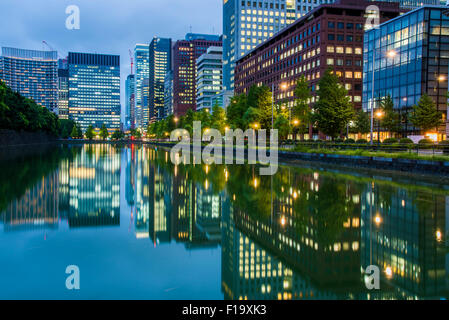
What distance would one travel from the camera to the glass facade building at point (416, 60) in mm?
73375

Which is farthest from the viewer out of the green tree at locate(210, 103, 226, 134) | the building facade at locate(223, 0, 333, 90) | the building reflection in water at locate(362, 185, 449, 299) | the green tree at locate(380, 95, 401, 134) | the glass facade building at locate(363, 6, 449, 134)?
the building facade at locate(223, 0, 333, 90)

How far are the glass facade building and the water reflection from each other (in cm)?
6037

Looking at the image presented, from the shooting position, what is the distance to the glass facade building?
2889 inches

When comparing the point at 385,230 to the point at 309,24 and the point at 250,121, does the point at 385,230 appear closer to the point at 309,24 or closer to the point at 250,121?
the point at 250,121

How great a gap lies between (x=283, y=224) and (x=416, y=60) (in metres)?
76.3

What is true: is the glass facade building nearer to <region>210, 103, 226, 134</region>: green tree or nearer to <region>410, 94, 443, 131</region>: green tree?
<region>410, 94, 443, 131</region>: green tree

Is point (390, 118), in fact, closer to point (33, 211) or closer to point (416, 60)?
point (416, 60)

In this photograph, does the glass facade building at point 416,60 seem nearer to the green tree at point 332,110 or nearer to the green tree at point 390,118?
the green tree at point 390,118

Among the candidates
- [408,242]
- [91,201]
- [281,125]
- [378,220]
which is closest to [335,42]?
[281,125]

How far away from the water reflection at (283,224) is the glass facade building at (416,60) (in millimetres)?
60371

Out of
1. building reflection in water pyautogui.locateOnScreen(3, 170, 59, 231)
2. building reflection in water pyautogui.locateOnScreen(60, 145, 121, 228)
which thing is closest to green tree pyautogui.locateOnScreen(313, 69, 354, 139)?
building reflection in water pyautogui.locateOnScreen(60, 145, 121, 228)

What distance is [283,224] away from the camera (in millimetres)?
11945

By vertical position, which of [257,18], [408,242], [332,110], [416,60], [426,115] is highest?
[257,18]
